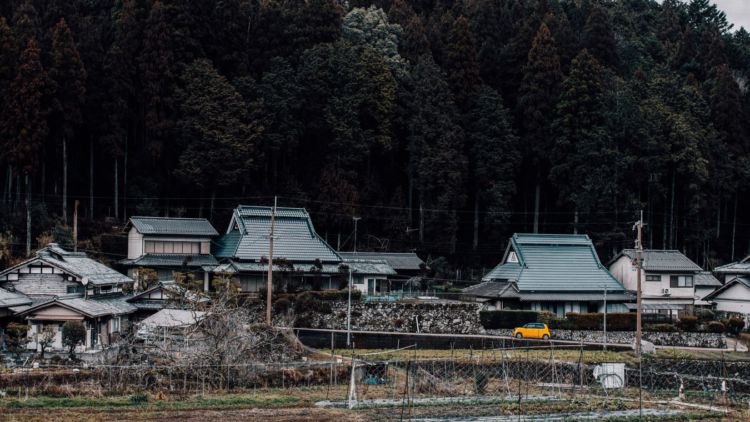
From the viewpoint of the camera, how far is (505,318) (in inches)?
1476

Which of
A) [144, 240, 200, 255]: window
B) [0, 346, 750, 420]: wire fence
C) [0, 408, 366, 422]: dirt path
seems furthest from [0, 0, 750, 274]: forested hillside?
[0, 408, 366, 422]: dirt path

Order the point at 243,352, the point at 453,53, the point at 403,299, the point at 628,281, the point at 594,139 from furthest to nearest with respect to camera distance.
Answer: the point at 453,53, the point at 594,139, the point at 628,281, the point at 403,299, the point at 243,352

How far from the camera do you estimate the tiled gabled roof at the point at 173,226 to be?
4112 centimetres

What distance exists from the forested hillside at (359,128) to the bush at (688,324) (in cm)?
925

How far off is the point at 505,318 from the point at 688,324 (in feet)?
22.5

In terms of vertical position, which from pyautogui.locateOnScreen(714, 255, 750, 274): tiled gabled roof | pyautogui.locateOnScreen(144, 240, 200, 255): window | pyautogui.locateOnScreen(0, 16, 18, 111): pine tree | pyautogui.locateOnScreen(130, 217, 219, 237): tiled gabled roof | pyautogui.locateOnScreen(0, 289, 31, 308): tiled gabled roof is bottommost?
pyautogui.locateOnScreen(0, 289, 31, 308): tiled gabled roof

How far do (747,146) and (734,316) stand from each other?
53.2ft

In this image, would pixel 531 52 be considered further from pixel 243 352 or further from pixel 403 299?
pixel 243 352

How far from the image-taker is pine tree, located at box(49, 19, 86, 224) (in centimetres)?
4200

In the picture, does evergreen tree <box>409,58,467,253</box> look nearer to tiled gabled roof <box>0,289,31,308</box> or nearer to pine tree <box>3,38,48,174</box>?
pine tree <box>3,38,48,174</box>

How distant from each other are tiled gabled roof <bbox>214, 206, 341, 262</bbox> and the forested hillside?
2.56 metres

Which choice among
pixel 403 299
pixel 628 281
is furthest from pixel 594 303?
pixel 403 299

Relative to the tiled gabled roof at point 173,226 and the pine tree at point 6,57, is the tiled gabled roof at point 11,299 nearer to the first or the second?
the tiled gabled roof at point 173,226

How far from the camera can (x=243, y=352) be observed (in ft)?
86.3
